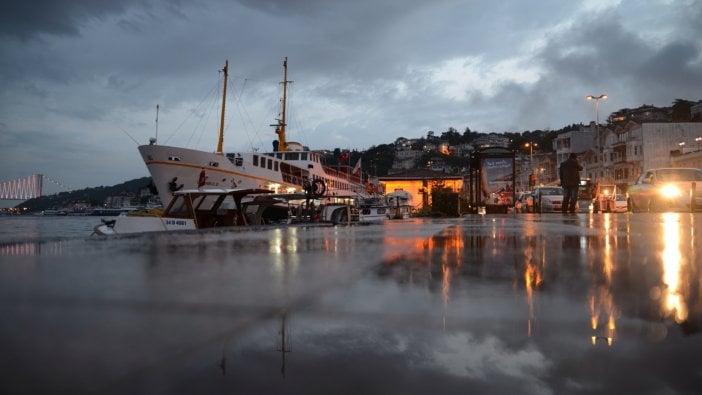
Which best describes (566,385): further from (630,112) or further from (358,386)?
(630,112)

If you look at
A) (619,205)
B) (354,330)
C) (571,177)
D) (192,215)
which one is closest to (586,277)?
(354,330)

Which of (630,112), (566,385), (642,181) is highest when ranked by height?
(630,112)

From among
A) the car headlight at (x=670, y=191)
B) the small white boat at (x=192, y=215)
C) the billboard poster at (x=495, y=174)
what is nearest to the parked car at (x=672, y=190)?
the car headlight at (x=670, y=191)

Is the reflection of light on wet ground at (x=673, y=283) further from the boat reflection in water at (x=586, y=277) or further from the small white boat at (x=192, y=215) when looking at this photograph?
the small white boat at (x=192, y=215)

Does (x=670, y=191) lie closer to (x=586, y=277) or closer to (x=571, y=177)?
(x=571, y=177)

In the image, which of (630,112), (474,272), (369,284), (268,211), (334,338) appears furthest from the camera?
(630,112)

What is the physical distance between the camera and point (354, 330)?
1396 millimetres

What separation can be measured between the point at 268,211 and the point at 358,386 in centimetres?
2691

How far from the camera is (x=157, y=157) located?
94.1 feet

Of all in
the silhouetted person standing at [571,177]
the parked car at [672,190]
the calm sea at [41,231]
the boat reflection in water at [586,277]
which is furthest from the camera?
the silhouetted person standing at [571,177]

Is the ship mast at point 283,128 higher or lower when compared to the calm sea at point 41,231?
higher

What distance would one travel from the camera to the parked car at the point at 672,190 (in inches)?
601

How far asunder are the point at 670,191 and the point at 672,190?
0.08m

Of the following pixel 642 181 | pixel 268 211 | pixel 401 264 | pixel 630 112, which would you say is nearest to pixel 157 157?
pixel 268 211
